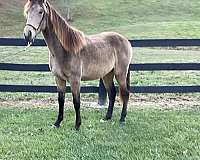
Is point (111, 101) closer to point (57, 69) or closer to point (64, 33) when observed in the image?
point (57, 69)

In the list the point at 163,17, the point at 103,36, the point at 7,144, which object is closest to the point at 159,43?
the point at 103,36

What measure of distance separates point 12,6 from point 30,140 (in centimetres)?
4459

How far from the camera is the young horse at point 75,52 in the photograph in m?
6.25

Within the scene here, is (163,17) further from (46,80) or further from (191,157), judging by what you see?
(191,157)

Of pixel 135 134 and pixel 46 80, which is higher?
pixel 135 134

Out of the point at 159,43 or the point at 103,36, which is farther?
the point at 159,43

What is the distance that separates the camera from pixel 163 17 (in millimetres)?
48688

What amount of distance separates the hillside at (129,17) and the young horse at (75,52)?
2471cm

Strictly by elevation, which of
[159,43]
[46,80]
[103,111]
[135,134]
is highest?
→ [159,43]

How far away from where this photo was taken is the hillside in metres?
35.7

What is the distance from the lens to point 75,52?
674cm

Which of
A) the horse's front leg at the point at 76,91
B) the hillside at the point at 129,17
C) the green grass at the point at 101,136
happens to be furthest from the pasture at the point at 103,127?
the hillside at the point at 129,17

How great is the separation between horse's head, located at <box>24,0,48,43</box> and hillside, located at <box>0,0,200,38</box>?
2612cm

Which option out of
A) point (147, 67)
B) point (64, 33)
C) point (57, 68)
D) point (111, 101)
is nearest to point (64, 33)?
point (64, 33)
